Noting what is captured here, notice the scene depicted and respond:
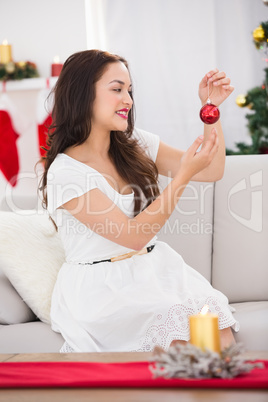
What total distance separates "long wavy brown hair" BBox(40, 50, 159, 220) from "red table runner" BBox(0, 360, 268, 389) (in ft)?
3.10

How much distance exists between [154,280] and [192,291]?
0.13 meters

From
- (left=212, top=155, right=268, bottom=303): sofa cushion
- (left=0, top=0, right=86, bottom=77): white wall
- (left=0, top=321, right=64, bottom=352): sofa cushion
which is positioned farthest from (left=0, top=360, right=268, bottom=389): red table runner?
Answer: (left=0, top=0, right=86, bottom=77): white wall

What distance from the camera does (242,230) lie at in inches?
93.2

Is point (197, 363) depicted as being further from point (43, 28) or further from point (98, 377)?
point (43, 28)

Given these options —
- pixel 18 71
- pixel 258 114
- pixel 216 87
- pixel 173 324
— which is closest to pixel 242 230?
pixel 216 87

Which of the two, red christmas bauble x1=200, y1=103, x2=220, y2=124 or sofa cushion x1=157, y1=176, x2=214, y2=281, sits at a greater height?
red christmas bauble x1=200, y1=103, x2=220, y2=124

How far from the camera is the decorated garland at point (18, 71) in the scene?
14.5 feet

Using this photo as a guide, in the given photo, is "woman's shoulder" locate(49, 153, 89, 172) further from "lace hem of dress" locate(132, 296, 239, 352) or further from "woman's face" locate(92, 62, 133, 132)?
"lace hem of dress" locate(132, 296, 239, 352)

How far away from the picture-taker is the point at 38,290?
2047 millimetres

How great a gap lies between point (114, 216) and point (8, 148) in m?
2.81

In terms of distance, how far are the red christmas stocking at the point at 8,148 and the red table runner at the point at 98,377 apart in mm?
3350

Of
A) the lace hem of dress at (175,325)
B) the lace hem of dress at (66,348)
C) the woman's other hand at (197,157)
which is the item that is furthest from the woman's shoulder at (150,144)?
the lace hem of dress at (66,348)

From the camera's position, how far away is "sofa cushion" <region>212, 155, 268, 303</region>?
232cm

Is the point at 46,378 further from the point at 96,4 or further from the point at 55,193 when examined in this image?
the point at 96,4
